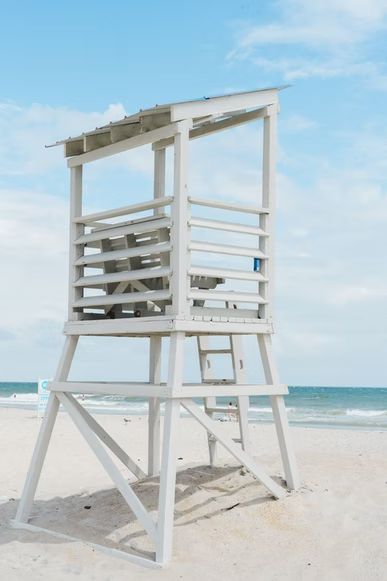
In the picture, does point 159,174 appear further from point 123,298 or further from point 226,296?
point 226,296

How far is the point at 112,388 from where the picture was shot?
8.06 m

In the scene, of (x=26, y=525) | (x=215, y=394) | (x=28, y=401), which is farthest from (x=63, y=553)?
(x=28, y=401)

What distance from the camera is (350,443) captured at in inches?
712

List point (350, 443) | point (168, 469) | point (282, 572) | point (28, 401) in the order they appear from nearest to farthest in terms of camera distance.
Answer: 1. point (282, 572)
2. point (168, 469)
3. point (350, 443)
4. point (28, 401)

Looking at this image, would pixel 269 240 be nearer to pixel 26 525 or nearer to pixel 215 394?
pixel 215 394

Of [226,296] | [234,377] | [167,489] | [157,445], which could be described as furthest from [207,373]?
[167,489]

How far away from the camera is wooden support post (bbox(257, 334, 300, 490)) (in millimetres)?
8352

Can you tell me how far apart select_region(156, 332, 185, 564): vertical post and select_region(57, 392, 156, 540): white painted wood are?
0.16 m

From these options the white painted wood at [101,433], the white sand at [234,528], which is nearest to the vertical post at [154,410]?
the white painted wood at [101,433]

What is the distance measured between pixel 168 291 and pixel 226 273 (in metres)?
0.68

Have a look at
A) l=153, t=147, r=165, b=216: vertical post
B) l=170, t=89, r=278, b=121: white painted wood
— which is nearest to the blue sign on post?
l=153, t=147, r=165, b=216: vertical post

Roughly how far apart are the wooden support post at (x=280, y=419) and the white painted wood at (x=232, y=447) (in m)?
0.25

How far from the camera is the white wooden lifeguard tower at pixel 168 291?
741cm

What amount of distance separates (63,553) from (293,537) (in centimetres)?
220
